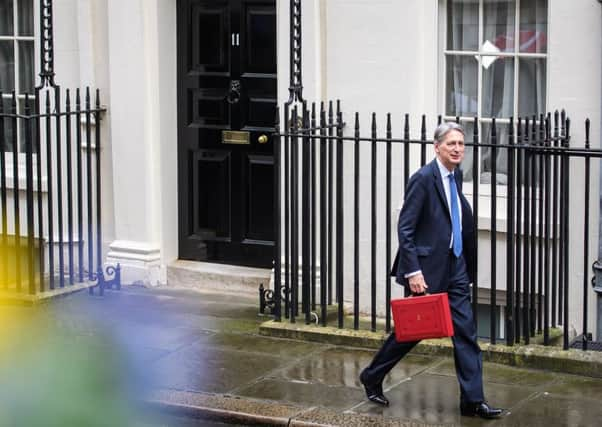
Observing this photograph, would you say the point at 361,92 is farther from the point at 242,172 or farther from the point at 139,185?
the point at 139,185

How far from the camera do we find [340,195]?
10.6m

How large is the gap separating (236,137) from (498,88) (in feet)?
7.96

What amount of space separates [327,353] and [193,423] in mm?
1501

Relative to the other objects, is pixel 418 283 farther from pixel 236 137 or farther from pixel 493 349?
pixel 236 137

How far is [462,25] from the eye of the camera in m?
11.2

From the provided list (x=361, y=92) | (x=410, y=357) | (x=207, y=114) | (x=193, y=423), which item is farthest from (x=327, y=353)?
(x=207, y=114)

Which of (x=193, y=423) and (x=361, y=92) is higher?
(x=361, y=92)

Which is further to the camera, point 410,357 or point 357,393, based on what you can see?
point 410,357

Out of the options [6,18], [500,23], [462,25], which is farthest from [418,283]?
[6,18]

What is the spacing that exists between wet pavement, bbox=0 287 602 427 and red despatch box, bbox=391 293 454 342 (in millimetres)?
569

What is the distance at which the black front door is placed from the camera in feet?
40.0

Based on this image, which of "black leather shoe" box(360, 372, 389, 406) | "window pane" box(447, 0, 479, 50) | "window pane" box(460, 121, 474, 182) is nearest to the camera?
"black leather shoe" box(360, 372, 389, 406)

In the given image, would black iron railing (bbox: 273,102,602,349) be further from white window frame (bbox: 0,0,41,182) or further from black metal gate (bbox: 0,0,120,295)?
white window frame (bbox: 0,0,41,182)

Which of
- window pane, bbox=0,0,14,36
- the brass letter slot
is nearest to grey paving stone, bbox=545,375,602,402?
the brass letter slot
